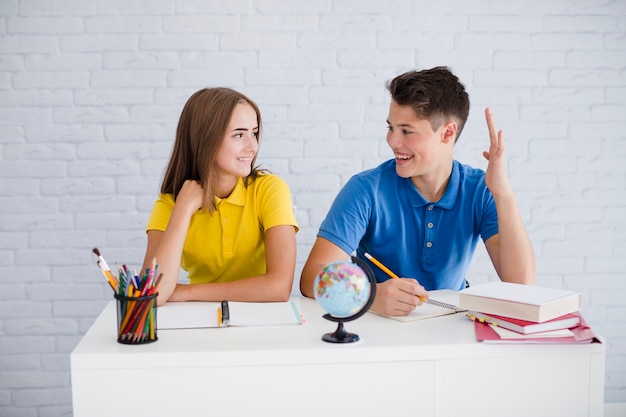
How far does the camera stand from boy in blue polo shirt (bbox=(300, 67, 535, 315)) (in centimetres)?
192

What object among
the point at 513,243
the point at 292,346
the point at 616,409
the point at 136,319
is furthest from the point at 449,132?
the point at 616,409

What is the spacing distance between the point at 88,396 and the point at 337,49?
71.1 inches

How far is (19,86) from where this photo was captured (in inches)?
101

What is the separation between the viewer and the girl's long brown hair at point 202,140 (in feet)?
6.19

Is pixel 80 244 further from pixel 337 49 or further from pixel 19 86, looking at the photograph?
pixel 337 49

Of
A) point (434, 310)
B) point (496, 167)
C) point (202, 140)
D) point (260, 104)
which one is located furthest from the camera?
point (260, 104)

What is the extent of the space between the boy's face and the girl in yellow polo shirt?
14.3 inches

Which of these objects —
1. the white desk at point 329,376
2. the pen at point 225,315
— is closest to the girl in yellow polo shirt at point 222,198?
the pen at point 225,315

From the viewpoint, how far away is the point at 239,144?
192 cm

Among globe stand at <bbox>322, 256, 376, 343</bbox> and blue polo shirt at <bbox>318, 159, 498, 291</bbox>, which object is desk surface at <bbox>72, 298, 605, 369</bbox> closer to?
globe stand at <bbox>322, 256, 376, 343</bbox>

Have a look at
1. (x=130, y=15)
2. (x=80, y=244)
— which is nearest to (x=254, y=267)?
(x=80, y=244)

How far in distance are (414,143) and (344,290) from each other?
80cm

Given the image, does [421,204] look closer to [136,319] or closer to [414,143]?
[414,143]

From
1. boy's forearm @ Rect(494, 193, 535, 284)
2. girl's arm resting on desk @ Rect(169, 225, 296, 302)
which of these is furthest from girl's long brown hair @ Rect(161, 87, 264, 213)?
boy's forearm @ Rect(494, 193, 535, 284)
